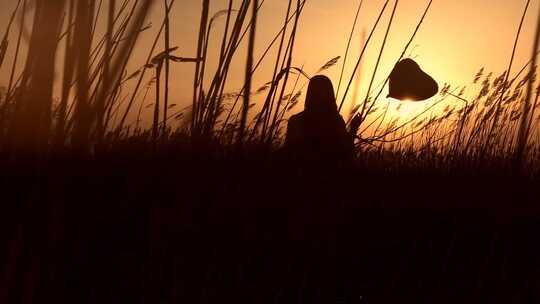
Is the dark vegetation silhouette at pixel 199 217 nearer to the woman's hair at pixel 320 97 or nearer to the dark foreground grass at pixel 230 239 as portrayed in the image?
the dark foreground grass at pixel 230 239

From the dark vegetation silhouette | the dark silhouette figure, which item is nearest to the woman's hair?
the dark silhouette figure

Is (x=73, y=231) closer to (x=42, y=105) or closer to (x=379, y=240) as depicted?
(x=42, y=105)

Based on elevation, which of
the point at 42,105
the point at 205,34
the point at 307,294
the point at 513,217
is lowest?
the point at 307,294

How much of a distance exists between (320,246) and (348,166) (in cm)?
97

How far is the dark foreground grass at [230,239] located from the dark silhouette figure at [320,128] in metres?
0.74

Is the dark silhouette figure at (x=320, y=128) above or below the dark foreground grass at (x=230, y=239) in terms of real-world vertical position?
above

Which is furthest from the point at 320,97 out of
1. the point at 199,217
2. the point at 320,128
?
the point at 199,217

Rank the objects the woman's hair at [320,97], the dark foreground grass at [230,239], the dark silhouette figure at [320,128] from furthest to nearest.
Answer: the woman's hair at [320,97] < the dark silhouette figure at [320,128] < the dark foreground grass at [230,239]

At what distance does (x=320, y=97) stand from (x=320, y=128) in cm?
15

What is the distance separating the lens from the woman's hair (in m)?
2.46

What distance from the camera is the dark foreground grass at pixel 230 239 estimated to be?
81 centimetres

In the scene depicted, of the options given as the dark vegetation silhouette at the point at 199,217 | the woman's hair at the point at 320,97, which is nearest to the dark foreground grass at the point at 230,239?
the dark vegetation silhouette at the point at 199,217

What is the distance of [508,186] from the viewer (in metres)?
1.87

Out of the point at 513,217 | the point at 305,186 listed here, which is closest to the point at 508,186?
the point at 513,217
